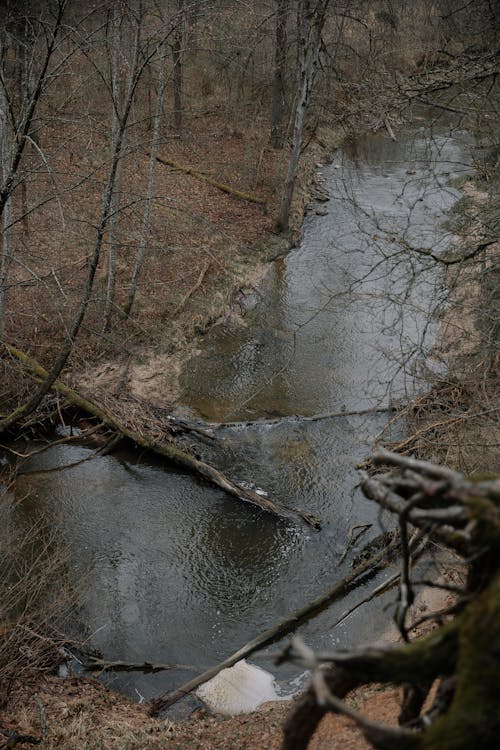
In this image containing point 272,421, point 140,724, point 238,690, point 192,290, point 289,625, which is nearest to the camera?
point 140,724

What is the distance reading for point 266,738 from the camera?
20.7ft

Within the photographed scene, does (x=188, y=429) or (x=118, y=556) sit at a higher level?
(x=188, y=429)

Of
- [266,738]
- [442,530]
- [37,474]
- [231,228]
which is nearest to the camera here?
[442,530]

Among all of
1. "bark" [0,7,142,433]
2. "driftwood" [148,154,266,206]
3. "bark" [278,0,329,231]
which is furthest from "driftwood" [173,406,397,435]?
"driftwood" [148,154,266,206]

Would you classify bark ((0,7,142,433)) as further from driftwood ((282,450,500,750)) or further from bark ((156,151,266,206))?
bark ((156,151,266,206))

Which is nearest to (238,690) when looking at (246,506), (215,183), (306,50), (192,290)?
(246,506)

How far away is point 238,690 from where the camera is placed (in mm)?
7848

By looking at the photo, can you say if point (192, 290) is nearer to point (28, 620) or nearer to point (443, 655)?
point (28, 620)

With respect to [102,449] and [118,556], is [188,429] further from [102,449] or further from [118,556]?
[118,556]

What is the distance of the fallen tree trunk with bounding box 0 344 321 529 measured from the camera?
10.5 m

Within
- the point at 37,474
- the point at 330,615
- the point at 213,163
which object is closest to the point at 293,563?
the point at 330,615

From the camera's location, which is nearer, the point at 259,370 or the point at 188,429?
the point at 188,429

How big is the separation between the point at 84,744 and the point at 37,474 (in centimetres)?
553

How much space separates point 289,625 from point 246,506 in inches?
93.9
